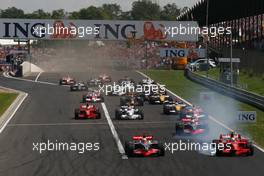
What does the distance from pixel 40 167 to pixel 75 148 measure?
4.55 meters

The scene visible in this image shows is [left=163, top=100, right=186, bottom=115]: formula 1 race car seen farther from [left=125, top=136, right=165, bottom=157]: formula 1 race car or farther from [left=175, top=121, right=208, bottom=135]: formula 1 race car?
[left=125, top=136, right=165, bottom=157]: formula 1 race car

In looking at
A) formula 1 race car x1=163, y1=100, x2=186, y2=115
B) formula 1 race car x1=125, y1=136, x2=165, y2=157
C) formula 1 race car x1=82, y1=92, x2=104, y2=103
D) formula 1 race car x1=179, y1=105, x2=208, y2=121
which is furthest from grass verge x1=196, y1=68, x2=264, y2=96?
formula 1 race car x1=125, y1=136, x2=165, y2=157

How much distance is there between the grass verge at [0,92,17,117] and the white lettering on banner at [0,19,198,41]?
48.5ft

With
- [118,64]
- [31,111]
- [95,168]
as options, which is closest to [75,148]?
[95,168]

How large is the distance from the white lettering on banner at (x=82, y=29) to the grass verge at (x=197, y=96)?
479cm

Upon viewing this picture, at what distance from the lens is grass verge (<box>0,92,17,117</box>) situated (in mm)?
46000

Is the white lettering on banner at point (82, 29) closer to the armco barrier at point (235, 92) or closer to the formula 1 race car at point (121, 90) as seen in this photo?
the armco barrier at point (235, 92)

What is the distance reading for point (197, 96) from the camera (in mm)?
52969

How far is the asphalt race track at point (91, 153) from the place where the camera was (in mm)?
22469

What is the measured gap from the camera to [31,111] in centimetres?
4484

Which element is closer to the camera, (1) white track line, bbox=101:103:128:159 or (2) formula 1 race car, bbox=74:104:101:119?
(1) white track line, bbox=101:103:128:159

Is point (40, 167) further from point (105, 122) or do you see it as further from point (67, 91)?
point (67, 91)

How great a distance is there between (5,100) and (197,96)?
1432 cm

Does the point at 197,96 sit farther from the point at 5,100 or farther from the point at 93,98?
the point at 5,100
